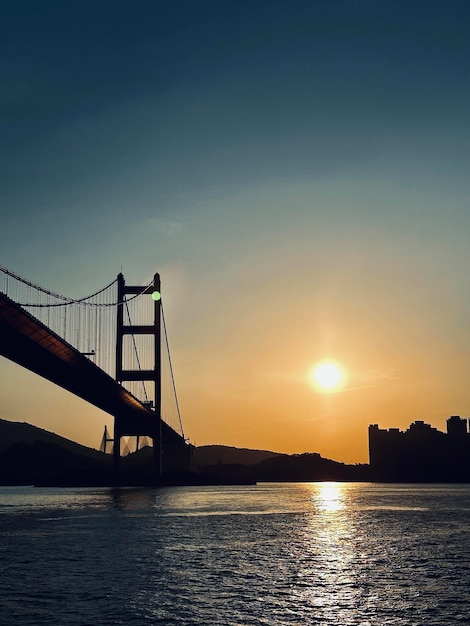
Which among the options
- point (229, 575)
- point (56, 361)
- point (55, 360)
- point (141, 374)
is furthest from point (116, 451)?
point (229, 575)

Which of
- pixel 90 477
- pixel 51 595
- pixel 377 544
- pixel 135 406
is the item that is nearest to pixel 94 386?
pixel 135 406

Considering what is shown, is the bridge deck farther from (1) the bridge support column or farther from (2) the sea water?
(2) the sea water

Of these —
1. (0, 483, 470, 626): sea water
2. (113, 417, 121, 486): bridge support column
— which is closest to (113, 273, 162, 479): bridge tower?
(113, 417, 121, 486): bridge support column

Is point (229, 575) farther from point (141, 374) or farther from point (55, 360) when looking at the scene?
point (141, 374)

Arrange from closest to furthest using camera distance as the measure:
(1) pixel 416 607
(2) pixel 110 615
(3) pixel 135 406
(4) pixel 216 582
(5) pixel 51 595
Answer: (2) pixel 110 615 < (1) pixel 416 607 < (5) pixel 51 595 < (4) pixel 216 582 < (3) pixel 135 406

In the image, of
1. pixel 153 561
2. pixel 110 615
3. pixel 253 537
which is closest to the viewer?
pixel 110 615

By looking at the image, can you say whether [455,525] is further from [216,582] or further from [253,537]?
[216,582]

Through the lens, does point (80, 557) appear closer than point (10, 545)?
Yes
